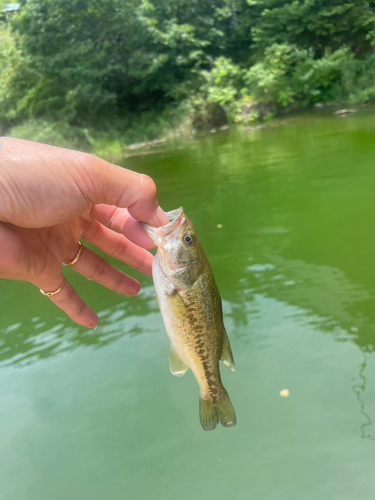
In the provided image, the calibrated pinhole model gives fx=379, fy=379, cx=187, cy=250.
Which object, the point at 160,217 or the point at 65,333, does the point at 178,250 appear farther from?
the point at 65,333

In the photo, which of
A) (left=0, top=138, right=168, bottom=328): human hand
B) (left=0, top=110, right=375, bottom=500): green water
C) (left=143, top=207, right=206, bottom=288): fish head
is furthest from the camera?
(left=0, top=110, right=375, bottom=500): green water

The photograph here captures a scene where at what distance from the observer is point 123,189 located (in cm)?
184

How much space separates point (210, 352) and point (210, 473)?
1.22m

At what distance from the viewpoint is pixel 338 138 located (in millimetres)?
9711

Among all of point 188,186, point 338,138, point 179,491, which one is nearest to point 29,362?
point 179,491

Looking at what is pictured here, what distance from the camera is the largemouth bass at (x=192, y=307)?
197cm

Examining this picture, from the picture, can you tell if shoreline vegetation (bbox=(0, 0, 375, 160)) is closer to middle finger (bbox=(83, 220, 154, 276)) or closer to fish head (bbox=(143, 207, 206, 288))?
middle finger (bbox=(83, 220, 154, 276))

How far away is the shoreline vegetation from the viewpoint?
701 inches

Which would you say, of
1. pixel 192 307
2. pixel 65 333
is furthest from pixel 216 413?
pixel 65 333

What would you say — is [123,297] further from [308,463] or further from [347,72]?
[347,72]

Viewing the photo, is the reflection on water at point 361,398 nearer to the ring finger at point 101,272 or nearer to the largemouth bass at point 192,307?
the largemouth bass at point 192,307

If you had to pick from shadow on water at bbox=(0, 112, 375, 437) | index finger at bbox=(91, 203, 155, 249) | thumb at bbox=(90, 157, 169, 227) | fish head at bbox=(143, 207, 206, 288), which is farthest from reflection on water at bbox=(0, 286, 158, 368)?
thumb at bbox=(90, 157, 169, 227)

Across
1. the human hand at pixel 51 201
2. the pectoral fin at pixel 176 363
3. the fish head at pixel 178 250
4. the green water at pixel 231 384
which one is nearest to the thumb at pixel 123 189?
the human hand at pixel 51 201

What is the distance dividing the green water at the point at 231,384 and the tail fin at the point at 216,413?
0.92 m
